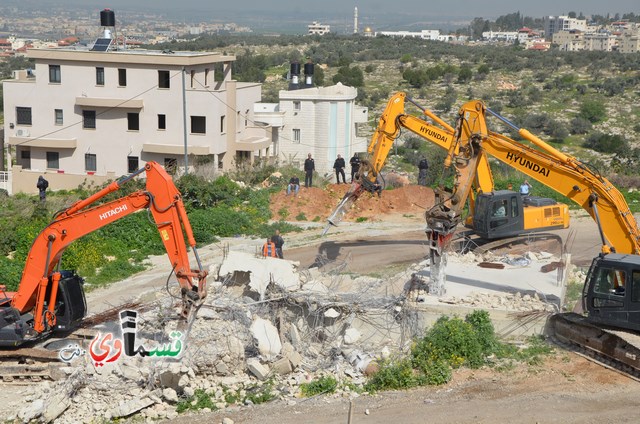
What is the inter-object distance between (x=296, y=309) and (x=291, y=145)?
3290 cm

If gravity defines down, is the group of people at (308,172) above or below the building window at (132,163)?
above

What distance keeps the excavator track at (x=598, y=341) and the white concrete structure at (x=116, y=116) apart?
2759 cm

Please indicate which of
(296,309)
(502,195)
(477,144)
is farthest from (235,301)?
(502,195)

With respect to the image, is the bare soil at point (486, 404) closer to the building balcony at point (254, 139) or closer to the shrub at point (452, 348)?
the shrub at point (452, 348)

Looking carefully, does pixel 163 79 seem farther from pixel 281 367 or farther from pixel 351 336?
pixel 281 367

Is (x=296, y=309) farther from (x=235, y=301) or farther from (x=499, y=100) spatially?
(x=499, y=100)

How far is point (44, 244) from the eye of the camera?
63.9 feet

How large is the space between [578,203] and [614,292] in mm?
3757

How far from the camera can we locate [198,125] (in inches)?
1806

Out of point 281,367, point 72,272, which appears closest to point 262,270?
point 281,367

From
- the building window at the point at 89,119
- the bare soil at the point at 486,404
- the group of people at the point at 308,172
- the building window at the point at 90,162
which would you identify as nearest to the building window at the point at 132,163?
the building window at the point at 90,162

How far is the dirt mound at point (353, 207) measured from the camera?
117 ft

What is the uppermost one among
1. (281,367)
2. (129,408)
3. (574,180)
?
(574,180)

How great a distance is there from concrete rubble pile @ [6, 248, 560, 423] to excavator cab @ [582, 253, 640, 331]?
2399 mm
